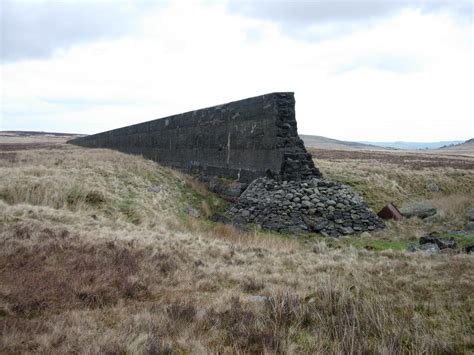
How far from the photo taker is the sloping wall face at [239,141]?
1442cm

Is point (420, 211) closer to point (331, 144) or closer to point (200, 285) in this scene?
point (200, 285)

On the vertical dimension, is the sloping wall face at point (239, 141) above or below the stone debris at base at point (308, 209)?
above

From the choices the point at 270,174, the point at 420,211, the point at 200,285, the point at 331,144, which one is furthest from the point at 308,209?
the point at 331,144

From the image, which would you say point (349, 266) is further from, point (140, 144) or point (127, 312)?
point (140, 144)

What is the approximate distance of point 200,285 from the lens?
22.7 ft

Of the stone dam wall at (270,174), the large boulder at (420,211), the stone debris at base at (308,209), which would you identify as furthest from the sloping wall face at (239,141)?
the large boulder at (420,211)

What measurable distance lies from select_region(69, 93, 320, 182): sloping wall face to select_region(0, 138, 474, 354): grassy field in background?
3.23 m

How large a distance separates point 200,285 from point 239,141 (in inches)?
400

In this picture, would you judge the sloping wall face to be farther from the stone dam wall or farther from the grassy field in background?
the grassy field in background

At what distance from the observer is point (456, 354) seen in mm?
3967

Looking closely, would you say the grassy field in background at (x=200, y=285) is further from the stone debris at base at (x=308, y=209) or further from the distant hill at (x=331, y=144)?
the distant hill at (x=331, y=144)

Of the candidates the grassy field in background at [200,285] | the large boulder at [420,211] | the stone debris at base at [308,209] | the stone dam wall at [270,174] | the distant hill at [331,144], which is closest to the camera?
the grassy field in background at [200,285]

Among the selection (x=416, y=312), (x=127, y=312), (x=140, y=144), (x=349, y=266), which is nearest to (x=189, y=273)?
(x=127, y=312)

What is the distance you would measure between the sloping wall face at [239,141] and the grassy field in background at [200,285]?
3.23m
